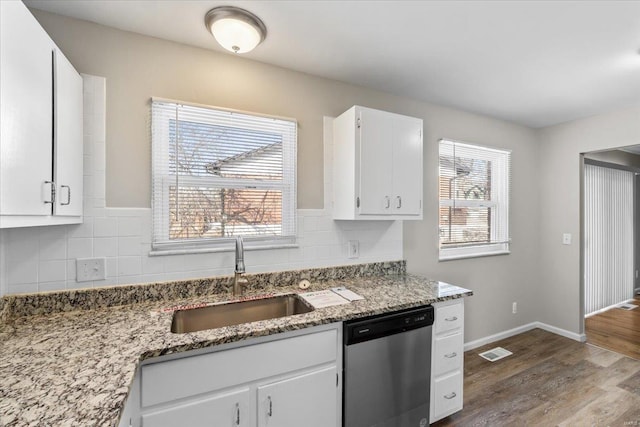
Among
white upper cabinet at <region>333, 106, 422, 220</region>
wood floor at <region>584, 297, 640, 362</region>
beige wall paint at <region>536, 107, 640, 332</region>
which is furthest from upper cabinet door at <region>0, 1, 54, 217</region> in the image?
wood floor at <region>584, 297, 640, 362</region>

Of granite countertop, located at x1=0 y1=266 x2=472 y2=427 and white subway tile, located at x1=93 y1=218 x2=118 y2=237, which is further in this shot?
white subway tile, located at x1=93 y1=218 x2=118 y2=237

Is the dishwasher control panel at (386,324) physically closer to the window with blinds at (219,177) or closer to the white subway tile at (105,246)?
the window with blinds at (219,177)

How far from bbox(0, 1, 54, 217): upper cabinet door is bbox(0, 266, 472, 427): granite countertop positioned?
52 cm

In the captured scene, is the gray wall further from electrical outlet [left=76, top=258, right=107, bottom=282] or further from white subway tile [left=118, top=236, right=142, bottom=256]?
electrical outlet [left=76, top=258, right=107, bottom=282]

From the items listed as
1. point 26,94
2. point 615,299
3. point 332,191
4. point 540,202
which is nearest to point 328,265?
point 332,191

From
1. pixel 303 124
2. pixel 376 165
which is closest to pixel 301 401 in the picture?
pixel 376 165

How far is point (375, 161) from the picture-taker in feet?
6.65

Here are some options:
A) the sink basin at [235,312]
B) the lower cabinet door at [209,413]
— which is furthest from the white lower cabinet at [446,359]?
the lower cabinet door at [209,413]

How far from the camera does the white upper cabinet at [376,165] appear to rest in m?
1.99

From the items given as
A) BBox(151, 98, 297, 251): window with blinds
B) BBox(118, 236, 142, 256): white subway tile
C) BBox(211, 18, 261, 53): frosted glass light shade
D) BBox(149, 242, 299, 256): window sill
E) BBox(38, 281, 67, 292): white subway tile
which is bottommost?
BBox(38, 281, 67, 292): white subway tile

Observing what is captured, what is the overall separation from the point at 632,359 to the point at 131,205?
4.42m

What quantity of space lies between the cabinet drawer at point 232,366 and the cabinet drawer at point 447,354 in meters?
0.78

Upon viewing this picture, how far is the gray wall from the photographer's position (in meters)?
1.66

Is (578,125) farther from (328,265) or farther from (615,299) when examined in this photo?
(328,265)
